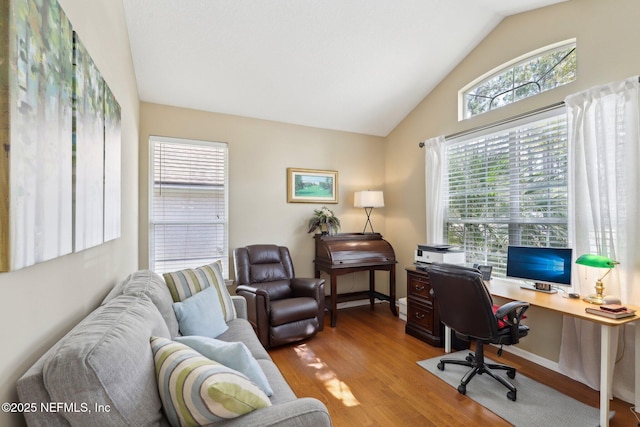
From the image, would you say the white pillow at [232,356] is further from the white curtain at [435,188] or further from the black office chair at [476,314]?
the white curtain at [435,188]

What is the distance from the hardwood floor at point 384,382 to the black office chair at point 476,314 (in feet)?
0.88

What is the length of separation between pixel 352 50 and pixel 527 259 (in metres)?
2.56

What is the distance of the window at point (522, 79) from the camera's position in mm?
2566

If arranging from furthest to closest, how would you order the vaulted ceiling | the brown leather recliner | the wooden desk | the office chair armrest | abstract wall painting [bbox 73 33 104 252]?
1. the brown leather recliner
2. the vaulted ceiling
3. the office chair armrest
4. the wooden desk
5. abstract wall painting [bbox 73 33 104 252]

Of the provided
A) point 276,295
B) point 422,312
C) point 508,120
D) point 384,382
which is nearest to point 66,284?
point 384,382

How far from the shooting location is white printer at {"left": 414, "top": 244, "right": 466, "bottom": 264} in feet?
10.1

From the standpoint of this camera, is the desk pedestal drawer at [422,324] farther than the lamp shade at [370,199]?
No

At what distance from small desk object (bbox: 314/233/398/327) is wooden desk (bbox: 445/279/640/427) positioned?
4.68 ft

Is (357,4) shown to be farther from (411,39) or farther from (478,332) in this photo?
(478,332)

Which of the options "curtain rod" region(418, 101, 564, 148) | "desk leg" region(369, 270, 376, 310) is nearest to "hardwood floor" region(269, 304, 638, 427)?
"desk leg" region(369, 270, 376, 310)

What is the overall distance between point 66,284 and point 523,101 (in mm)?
3607

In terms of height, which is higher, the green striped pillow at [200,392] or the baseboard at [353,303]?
the green striped pillow at [200,392]

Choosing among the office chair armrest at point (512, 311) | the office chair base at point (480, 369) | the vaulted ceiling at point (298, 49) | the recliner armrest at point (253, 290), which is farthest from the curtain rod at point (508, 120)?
the recliner armrest at point (253, 290)

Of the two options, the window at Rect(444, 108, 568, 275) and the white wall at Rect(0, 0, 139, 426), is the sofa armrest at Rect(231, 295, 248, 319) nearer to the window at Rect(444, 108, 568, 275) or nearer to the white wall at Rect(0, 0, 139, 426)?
the white wall at Rect(0, 0, 139, 426)
